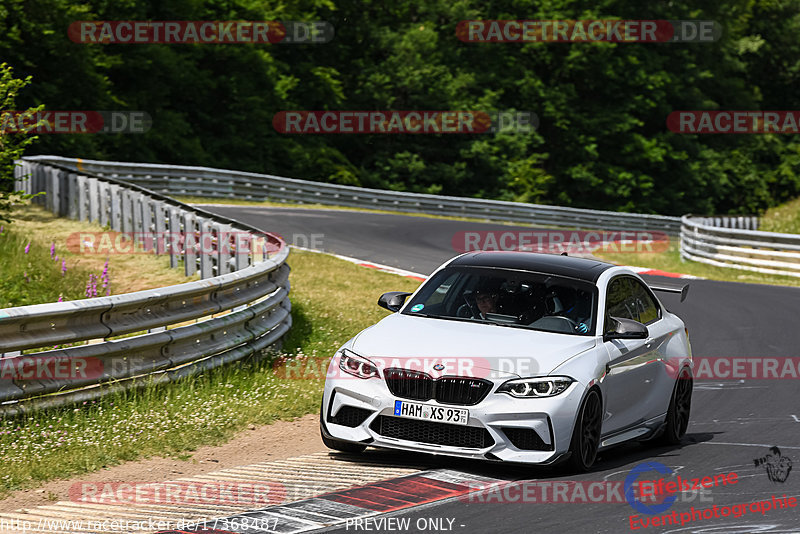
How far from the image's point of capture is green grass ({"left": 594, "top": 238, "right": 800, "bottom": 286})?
26531mm

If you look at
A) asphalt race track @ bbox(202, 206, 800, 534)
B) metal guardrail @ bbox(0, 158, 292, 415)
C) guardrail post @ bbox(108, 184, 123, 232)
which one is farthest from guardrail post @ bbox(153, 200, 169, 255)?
asphalt race track @ bbox(202, 206, 800, 534)

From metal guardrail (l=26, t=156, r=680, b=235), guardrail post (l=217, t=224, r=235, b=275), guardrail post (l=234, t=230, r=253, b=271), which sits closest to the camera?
guardrail post (l=234, t=230, r=253, b=271)

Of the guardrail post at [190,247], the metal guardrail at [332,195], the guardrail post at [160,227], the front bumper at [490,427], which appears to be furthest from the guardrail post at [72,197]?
the front bumper at [490,427]

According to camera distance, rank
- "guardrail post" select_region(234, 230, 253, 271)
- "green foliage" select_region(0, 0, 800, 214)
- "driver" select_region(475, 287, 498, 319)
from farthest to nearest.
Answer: "green foliage" select_region(0, 0, 800, 214), "guardrail post" select_region(234, 230, 253, 271), "driver" select_region(475, 287, 498, 319)

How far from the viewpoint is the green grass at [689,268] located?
87.0 feet

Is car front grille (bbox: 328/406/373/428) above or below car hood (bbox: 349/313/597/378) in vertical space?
below

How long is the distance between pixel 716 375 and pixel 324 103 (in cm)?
4187

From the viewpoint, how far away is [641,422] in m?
9.15

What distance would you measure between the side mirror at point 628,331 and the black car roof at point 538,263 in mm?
548

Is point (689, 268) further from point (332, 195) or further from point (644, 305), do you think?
point (644, 305)

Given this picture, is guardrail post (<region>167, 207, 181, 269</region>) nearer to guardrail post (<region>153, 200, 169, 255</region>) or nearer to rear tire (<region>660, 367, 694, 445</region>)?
guardrail post (<region>153, 200, 169, 255</region>)

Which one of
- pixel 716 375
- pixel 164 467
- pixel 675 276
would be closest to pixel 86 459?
pixel 164 467

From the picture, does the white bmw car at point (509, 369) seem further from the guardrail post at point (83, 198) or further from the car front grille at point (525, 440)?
the guardrail post at point (83, 198)

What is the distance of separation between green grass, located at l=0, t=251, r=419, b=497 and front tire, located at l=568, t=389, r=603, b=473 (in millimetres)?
2935
